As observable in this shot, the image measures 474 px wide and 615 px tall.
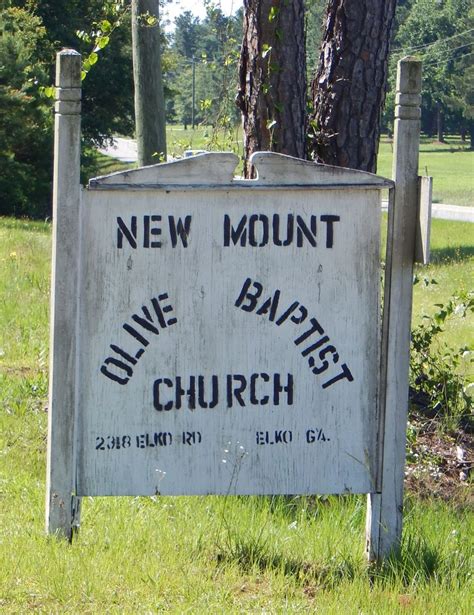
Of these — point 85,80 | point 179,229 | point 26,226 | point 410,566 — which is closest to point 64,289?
point 179,229

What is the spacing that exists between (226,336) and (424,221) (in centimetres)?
89

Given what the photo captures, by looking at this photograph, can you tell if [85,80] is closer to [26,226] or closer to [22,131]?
[22,131]

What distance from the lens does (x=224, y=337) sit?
13.8 feet

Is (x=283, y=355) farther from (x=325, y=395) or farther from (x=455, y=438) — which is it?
(x=455, y=438)

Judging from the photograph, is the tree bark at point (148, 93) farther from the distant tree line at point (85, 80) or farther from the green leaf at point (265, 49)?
the green leaf at point (265, 49)

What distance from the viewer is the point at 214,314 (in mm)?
4207

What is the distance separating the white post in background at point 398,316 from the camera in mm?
4211

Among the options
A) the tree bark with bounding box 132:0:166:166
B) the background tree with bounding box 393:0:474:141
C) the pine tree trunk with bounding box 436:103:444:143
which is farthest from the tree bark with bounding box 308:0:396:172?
the pine tree trunk with bounding box 436:103:444:143

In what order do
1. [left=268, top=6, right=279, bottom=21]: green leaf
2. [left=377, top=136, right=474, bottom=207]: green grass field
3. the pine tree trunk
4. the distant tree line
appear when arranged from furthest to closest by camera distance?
1. the pine tree trunk
2. [left=377, top=136, right=474, bottom=207]: green grass field
3. the distant tree line
4. [left=268, top=6, right=279, bottom=21]: green leaf

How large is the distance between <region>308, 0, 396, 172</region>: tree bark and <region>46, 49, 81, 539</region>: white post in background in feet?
9.26

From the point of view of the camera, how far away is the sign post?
4129 mm

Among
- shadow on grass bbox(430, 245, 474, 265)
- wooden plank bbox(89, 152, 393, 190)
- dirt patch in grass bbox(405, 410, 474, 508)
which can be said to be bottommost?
shadow on grass bbox(430, 245, 474, 265)

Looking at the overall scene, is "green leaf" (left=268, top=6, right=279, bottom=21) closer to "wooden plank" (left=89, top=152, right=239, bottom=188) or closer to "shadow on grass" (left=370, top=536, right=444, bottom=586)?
"wooden plank" (left=89, top=152, right=239, bottom=188)

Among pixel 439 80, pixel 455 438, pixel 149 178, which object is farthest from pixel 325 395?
pixel 439 80
